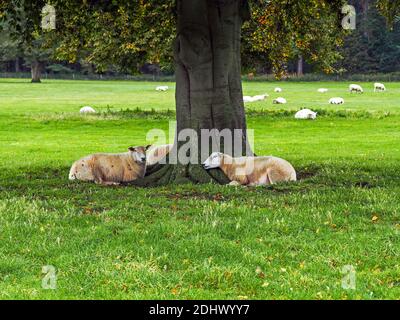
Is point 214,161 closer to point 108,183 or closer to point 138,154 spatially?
point 138,154

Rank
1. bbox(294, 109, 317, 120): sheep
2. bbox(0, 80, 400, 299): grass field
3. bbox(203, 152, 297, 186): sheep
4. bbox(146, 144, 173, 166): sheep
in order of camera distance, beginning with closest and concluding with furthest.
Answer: bbox(0, 80, 400, 299): grass field, bbox(203, 152, 297, 186): sheep, bbox(146, 144, 173, 166): sheep, bbox(294, 109, 317, 120): sheep

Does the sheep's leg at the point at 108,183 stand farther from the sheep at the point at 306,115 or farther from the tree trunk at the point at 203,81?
the sheep at the point at 306,115

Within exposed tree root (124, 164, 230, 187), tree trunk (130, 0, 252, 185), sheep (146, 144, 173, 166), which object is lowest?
exposed tree root (124, 164, 230, 187)

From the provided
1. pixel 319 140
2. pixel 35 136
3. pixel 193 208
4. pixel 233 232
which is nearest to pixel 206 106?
pixel 193 208

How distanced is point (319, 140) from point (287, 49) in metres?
6.29

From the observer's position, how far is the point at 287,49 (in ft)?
114

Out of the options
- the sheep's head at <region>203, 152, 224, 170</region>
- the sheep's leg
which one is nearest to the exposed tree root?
the sheep's head at <region>203, 152, 224, 170</region>

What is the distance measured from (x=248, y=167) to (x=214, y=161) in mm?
872

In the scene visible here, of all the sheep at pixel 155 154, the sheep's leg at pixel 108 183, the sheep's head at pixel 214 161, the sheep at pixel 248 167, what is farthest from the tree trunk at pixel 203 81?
the sheep at pixel 155 154

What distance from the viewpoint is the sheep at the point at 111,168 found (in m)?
17.3

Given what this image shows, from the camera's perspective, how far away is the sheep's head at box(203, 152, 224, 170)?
661 inches

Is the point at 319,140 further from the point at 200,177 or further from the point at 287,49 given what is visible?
the point at 200,177

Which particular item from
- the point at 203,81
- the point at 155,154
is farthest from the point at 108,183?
the point at 203,81

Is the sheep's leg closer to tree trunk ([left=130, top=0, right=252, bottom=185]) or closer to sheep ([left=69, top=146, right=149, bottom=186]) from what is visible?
sheep ([left=69, top=146, right=149, bottom=186])
